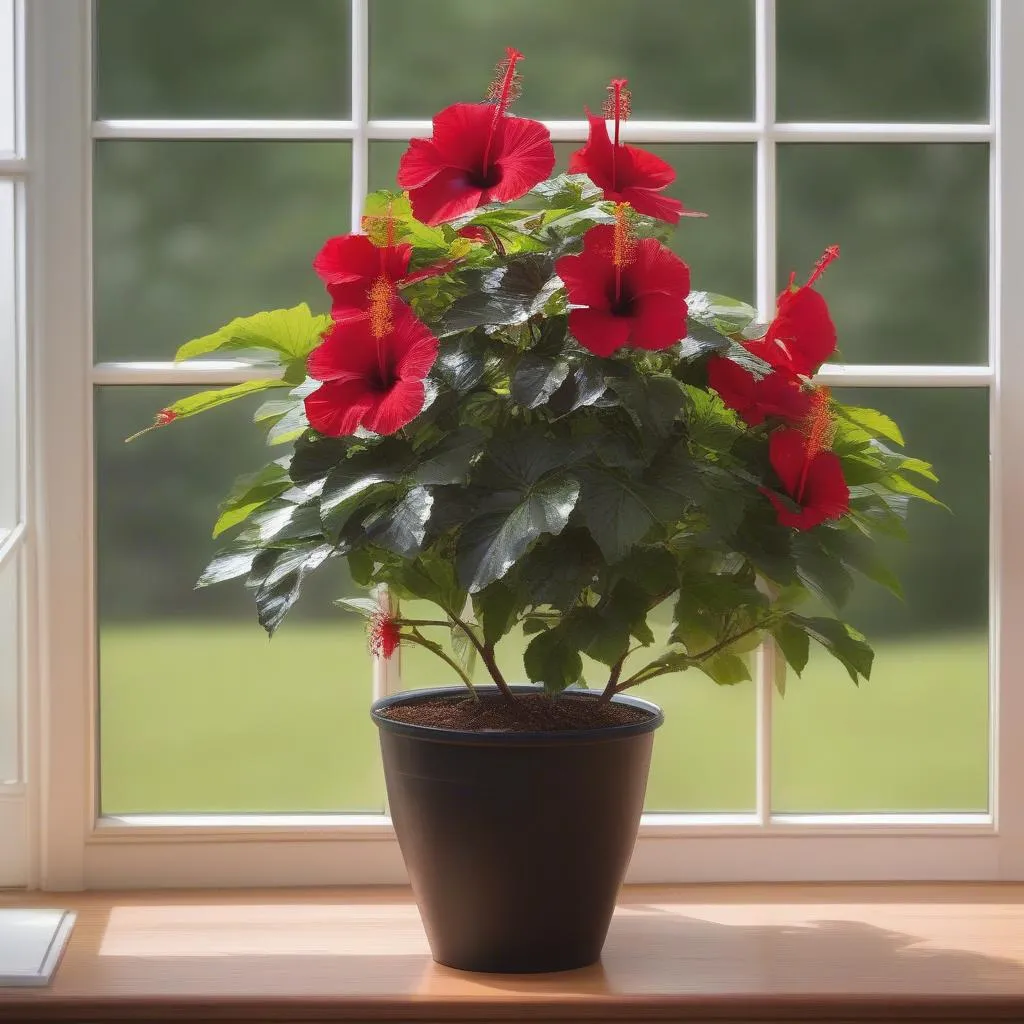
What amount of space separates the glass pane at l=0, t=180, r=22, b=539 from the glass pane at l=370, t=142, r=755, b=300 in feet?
1.58

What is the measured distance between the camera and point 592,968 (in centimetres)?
135

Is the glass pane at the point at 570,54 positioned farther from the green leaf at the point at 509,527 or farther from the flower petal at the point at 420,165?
the green leaf at the point at 509,527

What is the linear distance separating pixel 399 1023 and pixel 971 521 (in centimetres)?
104

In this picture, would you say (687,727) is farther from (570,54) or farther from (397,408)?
(570,54)

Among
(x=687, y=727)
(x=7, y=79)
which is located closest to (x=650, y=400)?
(x=687, y=727)

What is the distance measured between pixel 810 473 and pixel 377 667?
693 millimetres

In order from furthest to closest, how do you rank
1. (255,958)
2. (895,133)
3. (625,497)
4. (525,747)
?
(895,133) → (255,958) → (525,747) → (625,497)

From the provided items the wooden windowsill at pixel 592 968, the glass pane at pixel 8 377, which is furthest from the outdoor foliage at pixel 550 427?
the glass pane at pixel 8 377

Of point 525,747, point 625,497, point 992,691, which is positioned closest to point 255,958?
point 525,747

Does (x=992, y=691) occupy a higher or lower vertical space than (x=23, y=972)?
higher

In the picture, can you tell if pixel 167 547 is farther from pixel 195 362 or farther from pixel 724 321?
pixel 724 321

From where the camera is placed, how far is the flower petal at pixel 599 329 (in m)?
1.15

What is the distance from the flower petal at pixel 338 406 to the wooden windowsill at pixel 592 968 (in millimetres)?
571

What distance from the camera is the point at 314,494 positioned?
1197 millimetres
